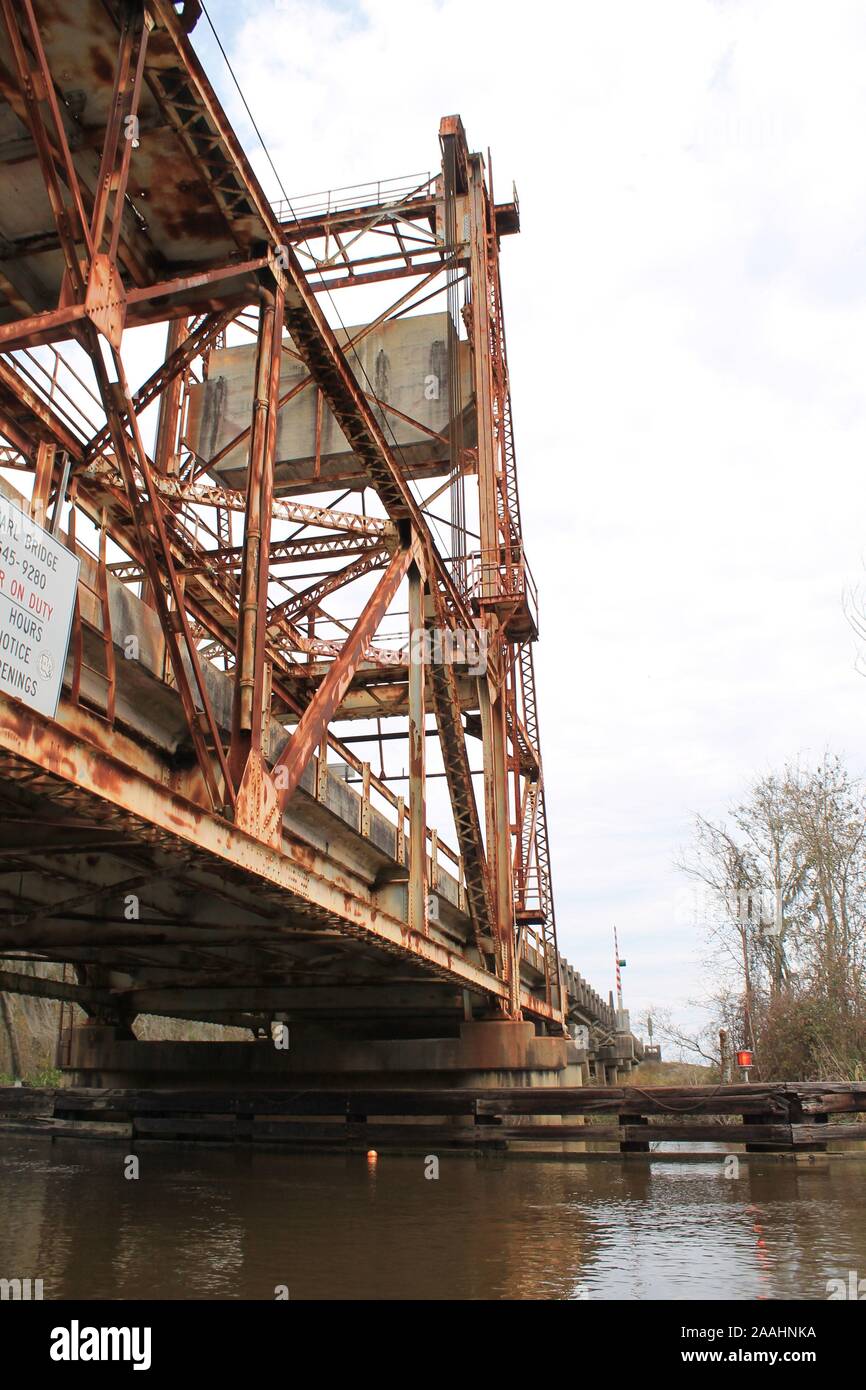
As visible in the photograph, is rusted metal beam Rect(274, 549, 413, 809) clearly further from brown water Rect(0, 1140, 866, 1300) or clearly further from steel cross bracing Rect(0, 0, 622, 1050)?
brown water Rect(0, 1140, 866, 1300)

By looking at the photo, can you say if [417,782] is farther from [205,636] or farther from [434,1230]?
[205,636]

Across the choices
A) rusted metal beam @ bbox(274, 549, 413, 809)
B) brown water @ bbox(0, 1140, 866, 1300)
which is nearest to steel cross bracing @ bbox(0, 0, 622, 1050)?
rusted metal beam @ bbox(274, 549, 413, 809)

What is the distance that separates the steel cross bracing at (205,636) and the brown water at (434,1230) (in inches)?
110

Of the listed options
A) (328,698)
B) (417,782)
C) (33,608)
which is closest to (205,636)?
(417,782)

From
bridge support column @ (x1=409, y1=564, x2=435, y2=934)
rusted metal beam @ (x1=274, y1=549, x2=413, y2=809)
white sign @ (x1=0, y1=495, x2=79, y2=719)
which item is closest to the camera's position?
white sign @ (x1=0, y1=495, x2=79, y2=719)

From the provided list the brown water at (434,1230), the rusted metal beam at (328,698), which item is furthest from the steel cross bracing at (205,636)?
the brown water at (434,1230)

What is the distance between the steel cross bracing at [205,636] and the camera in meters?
6.49

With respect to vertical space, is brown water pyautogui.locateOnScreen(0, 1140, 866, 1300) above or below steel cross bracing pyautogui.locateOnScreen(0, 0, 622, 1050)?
below

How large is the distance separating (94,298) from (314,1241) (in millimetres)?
8066

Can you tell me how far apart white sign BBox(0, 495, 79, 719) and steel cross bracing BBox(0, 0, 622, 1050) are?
17 cm

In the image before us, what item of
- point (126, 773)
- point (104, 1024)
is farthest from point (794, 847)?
point (126, 773)

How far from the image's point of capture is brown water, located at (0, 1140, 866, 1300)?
25.5 feet

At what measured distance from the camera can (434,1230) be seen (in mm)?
10336

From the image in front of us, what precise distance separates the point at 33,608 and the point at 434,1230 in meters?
7.82
